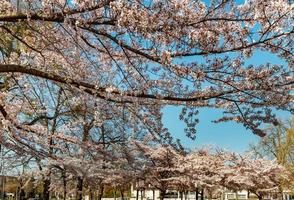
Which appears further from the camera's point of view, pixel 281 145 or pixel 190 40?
pixel 281 145

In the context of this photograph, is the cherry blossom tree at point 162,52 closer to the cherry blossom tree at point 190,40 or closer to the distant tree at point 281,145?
the cherry blossom tree at point 190,40

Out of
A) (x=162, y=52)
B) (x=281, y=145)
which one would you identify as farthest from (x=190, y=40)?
(x=281, y=145)

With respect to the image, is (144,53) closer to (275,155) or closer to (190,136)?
(190,136)

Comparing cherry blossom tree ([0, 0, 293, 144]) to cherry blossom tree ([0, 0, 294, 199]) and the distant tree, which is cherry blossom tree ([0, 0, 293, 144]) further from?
the distant tree

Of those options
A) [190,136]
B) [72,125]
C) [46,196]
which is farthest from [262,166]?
[190,136]

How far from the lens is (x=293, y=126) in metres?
40.1

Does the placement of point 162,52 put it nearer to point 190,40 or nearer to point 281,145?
point 190,40

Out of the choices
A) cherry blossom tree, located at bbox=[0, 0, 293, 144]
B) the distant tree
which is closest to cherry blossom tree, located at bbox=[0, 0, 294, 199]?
cherry blossom tree, located at bbox=[0, 0, 293, 144]

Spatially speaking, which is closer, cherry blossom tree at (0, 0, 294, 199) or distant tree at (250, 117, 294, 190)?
cherry blossom tree at (0, 0, 294, 199)

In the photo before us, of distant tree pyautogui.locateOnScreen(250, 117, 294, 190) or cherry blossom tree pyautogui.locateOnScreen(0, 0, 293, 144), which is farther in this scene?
distant tree pyautogui.locateOnScreen(250, 117, 294, 190)

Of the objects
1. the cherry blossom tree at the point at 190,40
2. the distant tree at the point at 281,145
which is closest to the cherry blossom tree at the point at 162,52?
the cherry blossom tree at the point at 190,40

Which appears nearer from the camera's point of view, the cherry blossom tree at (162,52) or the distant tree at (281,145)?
the cherry blossom tree at (162,52)

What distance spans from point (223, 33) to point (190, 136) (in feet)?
6.54

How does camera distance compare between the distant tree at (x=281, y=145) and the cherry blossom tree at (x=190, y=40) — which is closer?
the cherry blossom tree at (x=190, y=40)
